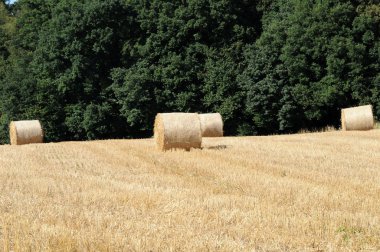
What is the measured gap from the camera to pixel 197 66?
46000mm

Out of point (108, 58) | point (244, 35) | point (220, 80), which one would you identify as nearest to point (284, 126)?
point (220, 80)

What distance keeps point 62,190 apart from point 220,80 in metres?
34.2

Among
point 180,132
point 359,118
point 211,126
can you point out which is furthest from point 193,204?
point 359,118

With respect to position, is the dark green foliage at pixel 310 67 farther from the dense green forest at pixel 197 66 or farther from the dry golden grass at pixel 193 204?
the dry golden grass at pixel 193 204

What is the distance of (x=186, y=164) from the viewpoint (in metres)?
15.4

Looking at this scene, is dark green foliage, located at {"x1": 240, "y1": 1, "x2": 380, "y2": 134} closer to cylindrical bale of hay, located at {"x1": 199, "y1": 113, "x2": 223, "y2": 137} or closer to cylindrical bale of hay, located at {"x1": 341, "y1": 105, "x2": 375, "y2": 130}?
cylindrical bale of hay, located at {"x1": 341, "y1": 105, "x2": 375, "y2": 130}

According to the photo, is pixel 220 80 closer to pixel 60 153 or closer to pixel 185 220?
pixel 60 153

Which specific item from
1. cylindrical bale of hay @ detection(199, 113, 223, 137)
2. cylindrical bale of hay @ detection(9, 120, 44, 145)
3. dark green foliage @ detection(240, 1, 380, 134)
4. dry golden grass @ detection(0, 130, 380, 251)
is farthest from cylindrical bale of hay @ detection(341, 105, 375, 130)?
cylindrical bale of hay @ detection(9, 120, 44, 145)

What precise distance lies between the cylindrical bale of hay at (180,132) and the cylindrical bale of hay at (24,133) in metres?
12.2

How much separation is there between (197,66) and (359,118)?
18772 millimetres

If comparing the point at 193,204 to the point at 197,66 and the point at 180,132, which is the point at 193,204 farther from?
the point at 197,66

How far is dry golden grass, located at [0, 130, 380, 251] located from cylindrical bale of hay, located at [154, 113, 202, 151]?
101 inches

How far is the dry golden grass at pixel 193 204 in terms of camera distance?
6.85 metres

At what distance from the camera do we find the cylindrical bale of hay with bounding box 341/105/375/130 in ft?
98.1
